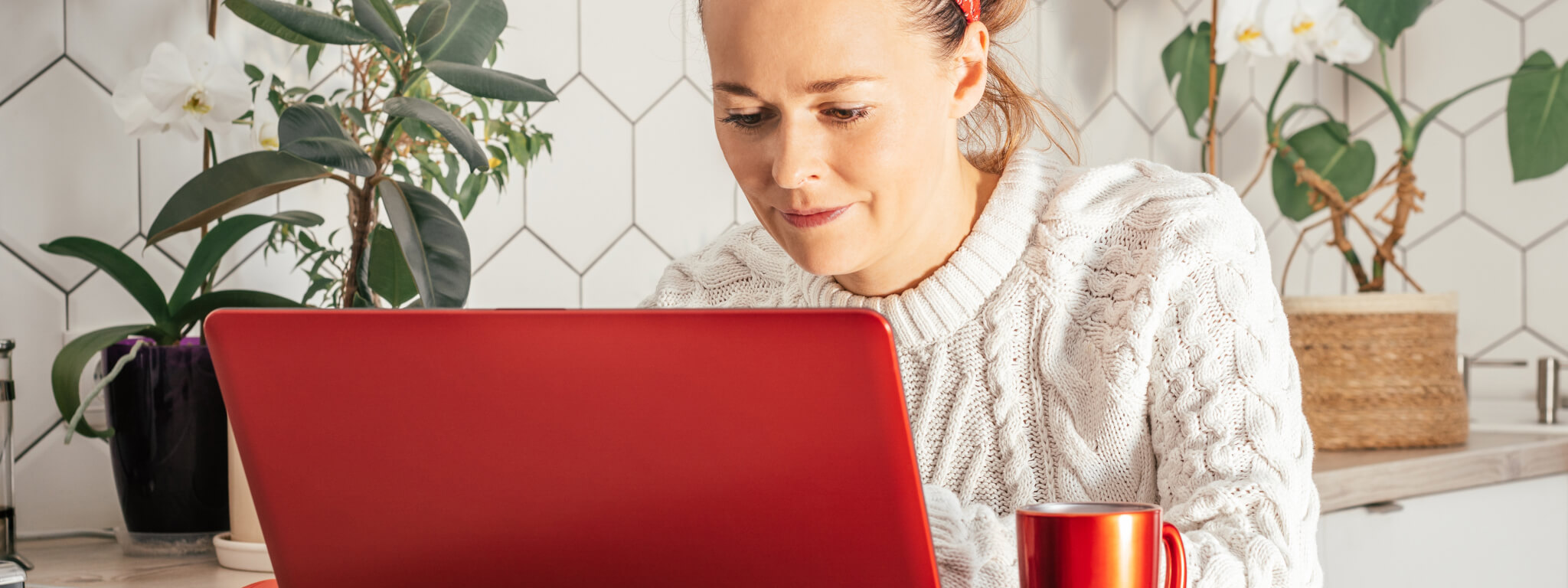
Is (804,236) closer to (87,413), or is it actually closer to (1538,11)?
(87,413)

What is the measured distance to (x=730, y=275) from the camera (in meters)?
1.07

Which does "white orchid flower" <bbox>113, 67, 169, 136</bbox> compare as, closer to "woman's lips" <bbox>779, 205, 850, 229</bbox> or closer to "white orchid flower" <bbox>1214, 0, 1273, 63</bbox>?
"woman's lips" <bbox>779, 205, 850, 229</bbox>

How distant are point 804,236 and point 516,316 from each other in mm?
375

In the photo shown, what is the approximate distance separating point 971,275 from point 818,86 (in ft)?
0.71

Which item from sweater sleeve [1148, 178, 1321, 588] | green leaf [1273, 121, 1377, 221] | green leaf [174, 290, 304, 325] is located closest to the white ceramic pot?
green leaf [174, 290, 304, 325]

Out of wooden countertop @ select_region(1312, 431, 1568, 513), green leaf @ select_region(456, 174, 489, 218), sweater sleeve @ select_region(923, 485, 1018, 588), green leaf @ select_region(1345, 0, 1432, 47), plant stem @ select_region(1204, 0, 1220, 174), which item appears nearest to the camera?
sweater sleeve @ select_region(923, 485, 1018, 588)

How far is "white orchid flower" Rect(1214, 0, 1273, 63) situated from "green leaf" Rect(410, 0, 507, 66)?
3.29 feet

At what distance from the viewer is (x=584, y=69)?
1306mm

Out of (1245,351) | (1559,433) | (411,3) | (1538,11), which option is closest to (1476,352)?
(1559,433)

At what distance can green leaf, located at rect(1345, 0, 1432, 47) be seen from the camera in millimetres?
1470

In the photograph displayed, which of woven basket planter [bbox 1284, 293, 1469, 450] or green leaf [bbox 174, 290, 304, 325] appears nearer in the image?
green leaf [bbox 174, 290, 304, 325]

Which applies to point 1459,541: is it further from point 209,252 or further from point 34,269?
point 34,269

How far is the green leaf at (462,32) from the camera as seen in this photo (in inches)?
34.9

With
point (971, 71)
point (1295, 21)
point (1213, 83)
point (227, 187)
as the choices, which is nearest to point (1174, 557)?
point (971, 71)
